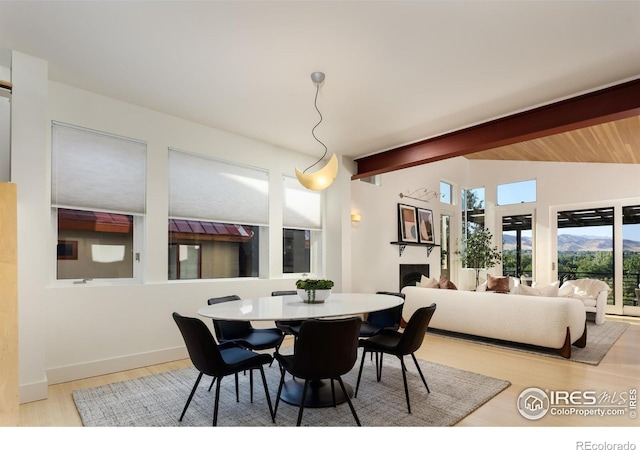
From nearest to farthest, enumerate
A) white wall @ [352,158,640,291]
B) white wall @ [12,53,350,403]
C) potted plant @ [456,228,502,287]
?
white wall @ [12,53,350,403]
white wall @ [352,158,640,291]
potted plant @ [456,228,502,287]

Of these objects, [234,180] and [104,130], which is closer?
[104,130]

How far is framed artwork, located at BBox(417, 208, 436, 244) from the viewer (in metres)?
7.69

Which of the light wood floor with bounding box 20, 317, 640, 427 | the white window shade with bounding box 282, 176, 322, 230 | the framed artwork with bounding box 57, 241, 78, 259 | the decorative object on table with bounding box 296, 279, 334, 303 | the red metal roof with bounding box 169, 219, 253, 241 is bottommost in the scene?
the light wood floor with bounding box 20, 317, 640, 427

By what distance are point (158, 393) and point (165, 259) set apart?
4.82ft

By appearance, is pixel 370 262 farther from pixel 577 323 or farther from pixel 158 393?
pixel 158 393

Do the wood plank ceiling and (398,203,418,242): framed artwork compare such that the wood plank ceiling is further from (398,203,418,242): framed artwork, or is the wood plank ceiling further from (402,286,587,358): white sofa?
(402,286,587,358): white sofa

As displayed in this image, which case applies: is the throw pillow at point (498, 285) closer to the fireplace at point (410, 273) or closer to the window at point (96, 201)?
the fireplace at point (410, 273)

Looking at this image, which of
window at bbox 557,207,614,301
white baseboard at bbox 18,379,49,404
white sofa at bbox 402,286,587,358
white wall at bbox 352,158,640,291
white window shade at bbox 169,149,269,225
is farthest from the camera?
window at bbox 557,207,614,301

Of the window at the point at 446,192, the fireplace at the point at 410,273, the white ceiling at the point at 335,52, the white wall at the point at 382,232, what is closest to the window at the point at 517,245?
the window at the point at 446,192

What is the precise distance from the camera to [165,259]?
4.04 m

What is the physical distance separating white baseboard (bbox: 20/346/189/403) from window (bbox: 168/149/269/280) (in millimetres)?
837

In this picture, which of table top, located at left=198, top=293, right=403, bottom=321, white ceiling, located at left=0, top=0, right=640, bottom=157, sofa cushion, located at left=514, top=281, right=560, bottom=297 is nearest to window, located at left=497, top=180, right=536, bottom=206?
sofa cushion, located at left=514, top=281, right=560, bottom=297
